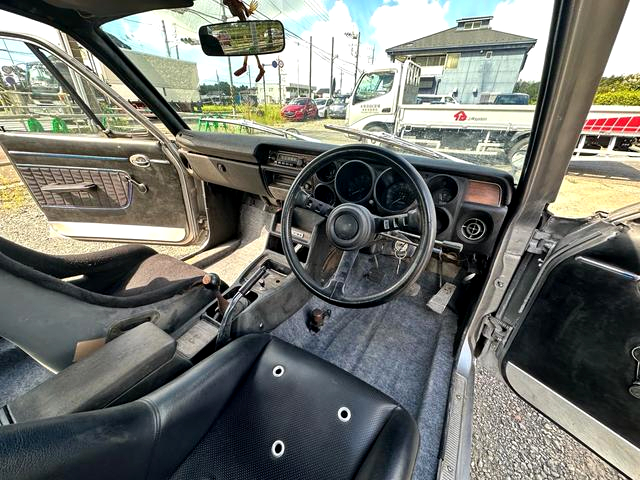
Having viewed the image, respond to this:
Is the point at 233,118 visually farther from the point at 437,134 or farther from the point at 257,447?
the point at 257,447

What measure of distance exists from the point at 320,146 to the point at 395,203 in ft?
2.16

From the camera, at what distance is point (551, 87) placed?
2.63ft

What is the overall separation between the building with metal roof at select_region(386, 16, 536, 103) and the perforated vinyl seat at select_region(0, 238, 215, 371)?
4.58ft

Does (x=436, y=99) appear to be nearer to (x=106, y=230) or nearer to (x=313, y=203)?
(x=313, y=203)

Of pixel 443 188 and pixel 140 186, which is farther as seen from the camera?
pixel 140 186

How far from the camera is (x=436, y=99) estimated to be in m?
1.39

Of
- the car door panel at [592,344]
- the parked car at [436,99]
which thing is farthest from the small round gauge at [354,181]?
the car door panel at [592,344]

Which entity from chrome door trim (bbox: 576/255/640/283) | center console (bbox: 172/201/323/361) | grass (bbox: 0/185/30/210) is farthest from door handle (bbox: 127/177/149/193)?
grass (bbox: 0/185/30/210)

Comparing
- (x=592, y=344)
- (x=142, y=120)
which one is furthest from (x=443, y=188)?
(x=142, y=120)

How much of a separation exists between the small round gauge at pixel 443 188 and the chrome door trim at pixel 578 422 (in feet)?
2.52

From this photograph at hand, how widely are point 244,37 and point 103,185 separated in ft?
5.02

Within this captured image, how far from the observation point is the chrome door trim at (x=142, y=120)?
1.68 m

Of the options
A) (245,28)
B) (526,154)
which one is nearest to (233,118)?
(245,28)

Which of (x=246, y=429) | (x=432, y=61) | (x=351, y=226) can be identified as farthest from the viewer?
(x=432, y=61)
